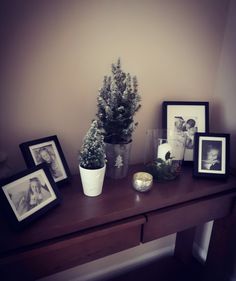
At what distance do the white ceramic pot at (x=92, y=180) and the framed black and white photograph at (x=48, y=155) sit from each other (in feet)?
0.44

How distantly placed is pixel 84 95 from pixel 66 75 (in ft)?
0.40

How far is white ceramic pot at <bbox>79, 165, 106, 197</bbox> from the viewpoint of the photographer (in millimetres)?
948

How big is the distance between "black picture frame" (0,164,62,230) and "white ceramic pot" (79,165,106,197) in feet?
0.37

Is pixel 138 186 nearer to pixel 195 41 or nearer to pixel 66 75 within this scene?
pixel 66 75

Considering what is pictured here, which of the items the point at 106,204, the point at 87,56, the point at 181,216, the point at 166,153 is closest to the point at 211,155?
the point at 166,153

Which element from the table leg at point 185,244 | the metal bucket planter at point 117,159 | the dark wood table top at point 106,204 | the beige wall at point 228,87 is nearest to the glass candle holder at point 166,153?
the dark wood table top at point 106,204

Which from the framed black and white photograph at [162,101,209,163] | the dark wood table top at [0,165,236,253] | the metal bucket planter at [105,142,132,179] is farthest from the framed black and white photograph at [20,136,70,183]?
the framed black and white photograph at [162,101,209,163]

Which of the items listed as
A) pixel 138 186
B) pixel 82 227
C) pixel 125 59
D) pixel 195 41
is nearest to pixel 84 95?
pixel 125 59

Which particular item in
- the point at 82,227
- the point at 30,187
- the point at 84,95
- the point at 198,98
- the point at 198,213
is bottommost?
the point at 198,213

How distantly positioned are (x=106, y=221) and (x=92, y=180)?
16cm

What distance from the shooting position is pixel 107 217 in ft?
2.96

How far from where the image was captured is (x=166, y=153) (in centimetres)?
116

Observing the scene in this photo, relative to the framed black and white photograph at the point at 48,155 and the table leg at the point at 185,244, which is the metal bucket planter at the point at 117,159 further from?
the table leg at the point at 185,244

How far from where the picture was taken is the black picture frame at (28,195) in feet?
2.62
